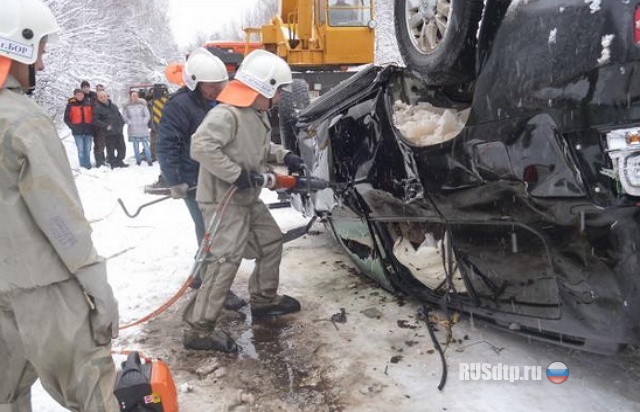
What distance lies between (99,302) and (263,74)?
190cm

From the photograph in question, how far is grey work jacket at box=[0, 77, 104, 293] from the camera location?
176cm

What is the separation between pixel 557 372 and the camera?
2.68 metres

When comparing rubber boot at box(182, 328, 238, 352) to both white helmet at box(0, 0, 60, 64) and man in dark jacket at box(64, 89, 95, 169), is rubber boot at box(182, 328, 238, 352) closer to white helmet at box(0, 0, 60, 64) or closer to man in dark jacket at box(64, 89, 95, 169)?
white helmet at box(0, 0, 60, 64)

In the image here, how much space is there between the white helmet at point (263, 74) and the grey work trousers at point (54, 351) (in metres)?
1.83

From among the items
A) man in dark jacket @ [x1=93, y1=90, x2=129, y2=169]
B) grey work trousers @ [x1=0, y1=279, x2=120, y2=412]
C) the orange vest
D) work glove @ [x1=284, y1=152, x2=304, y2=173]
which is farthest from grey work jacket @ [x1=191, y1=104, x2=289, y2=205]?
man in dark jacket @ [x1=93, y1=90, x2=129, y2=169]

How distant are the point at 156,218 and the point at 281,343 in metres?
3.92

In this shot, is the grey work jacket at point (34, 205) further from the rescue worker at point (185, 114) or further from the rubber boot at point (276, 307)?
the rescue worker at point (185, 114)

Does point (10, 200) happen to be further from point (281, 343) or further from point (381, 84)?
point (381, 84)

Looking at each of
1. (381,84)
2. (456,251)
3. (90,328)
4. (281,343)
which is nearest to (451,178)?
(456,251)

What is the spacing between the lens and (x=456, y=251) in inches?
110

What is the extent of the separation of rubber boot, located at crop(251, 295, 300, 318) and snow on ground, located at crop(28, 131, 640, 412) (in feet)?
0.26

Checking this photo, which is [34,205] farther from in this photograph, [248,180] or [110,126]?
[110,126]

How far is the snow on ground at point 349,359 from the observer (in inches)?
101

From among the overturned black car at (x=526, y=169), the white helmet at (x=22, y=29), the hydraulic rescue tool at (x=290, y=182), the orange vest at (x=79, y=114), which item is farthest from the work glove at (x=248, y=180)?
the orange vest at (x=79, y=114)
